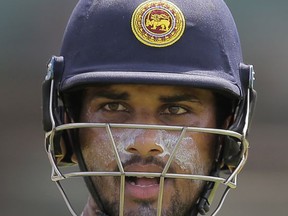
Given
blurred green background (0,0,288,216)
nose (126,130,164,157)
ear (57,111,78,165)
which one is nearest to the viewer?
nose (126,130,164,157)

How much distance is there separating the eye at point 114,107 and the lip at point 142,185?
135 millimetres

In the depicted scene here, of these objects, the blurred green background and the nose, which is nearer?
the nose

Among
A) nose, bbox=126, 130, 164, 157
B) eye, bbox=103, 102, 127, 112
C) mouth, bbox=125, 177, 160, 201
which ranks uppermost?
eye, bbox=103, 102, 127, 112

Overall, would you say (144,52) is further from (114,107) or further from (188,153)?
(188,153)

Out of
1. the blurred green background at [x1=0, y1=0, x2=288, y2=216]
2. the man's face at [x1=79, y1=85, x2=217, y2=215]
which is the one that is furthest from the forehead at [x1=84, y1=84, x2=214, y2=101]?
the blurred green background at [x1=0, y1=0, x2=288, y2=216]

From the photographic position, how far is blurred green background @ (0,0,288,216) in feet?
16.2

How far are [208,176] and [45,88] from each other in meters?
0.42

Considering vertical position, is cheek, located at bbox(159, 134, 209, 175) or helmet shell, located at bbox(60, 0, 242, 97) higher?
helmet shell, located at bbox(60, 0, 242, 97)

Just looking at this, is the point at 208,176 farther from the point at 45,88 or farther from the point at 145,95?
the point at 45,88

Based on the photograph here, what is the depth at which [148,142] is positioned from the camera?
93.0 inches

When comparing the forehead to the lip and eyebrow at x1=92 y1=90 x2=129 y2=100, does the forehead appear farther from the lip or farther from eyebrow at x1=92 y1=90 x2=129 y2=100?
the lip
